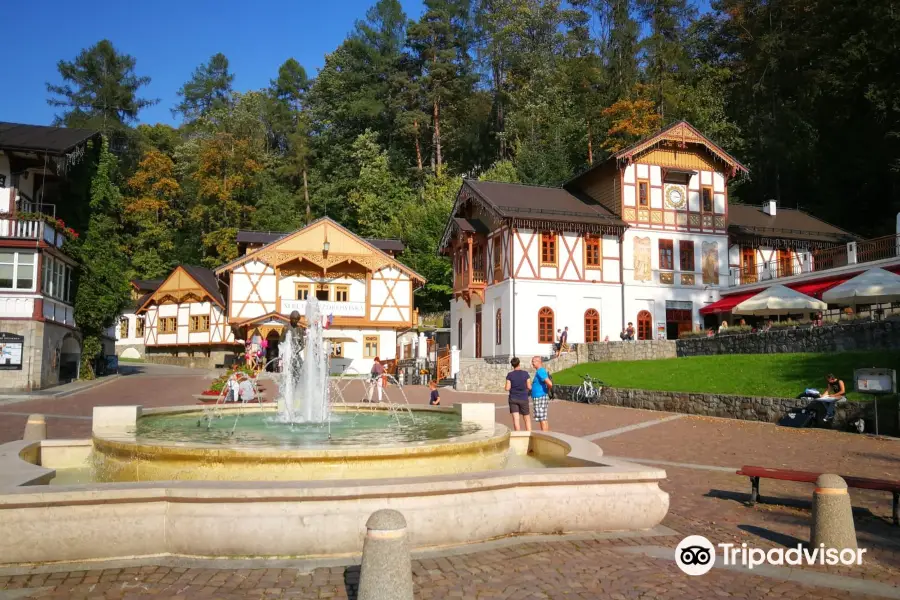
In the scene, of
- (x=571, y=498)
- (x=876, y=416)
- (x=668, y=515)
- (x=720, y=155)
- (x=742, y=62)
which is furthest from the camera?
(x=742, y=62)

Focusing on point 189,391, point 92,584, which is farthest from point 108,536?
point 189,391

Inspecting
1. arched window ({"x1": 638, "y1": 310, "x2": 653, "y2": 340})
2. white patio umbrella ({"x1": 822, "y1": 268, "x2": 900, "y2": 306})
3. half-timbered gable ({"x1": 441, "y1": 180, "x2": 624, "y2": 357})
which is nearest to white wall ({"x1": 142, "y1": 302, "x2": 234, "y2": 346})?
half-timbered gable ({"x1": 441, "y1": 180, "x2": 624, "y2": 357})

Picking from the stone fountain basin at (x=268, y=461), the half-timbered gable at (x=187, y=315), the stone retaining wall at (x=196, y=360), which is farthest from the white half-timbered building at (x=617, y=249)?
the stone fountain basin at (x=268, y=461)

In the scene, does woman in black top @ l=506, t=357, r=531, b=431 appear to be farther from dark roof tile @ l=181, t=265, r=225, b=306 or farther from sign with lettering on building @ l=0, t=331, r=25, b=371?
dark roof tile @ l=181, t=265, r=225, b=306

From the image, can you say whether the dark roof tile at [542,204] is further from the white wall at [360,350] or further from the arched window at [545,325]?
the white wall at [360,350]

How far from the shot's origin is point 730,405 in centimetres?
1923

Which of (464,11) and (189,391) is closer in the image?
(189,391)

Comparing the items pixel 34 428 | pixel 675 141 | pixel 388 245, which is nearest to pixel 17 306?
pixel 34 428

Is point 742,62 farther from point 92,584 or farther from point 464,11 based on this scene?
point 92,584

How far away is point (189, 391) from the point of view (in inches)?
1081

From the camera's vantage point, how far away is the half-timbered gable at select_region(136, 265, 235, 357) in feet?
165

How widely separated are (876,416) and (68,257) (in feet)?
103

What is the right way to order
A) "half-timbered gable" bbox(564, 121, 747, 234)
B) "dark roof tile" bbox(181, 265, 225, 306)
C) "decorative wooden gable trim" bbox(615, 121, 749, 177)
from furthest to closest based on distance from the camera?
1. "dark roof tile" bbox(181, 265, 225, 306)
2. "half-timbered gable" bbox(564, 121, 747, 234)
3. "decorative wooden gable trim" bbox(615, 121, 749, 177)

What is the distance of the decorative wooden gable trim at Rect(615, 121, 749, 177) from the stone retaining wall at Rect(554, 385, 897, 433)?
17.0m
